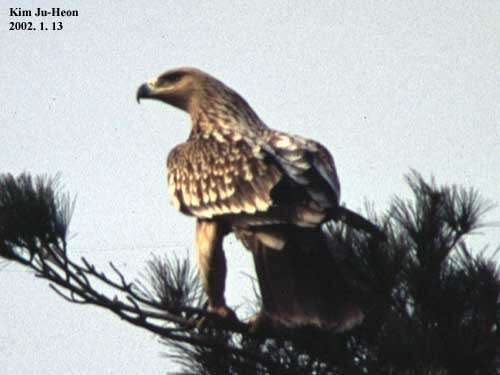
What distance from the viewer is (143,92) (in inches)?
264

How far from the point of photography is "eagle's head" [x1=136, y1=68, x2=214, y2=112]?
22.0ft

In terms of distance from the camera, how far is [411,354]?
434 centimetres

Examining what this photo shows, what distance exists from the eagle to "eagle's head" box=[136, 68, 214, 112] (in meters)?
0.19

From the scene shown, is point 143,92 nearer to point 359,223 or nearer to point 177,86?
point 177,86

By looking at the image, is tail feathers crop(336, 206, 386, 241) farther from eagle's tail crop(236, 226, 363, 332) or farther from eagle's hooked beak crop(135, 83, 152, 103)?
eagle's hooked beak crop(135, 83, 152, 103)

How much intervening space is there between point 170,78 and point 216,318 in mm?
2178

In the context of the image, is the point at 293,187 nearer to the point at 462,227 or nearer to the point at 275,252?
the point at 275,252

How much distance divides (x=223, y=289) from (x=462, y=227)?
1.13 metres

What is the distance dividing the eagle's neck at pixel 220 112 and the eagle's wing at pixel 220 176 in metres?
0.12

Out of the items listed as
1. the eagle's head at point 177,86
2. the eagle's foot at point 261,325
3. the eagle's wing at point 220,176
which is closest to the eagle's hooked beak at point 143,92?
the eagle's head at point 177,86

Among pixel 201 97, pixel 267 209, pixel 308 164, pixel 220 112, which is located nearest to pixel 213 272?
pixel 267 209

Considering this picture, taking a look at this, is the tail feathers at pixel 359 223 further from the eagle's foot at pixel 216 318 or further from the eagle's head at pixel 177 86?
the eagle's head at pixel 177 86

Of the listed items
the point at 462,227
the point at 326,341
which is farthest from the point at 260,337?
the point at 462,227

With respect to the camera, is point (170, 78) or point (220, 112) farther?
point (170, 78)
